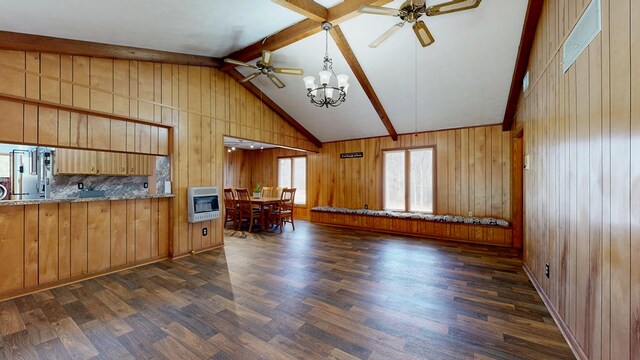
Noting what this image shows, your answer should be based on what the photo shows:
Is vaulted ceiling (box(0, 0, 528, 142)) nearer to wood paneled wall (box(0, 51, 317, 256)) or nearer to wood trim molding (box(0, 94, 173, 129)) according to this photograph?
wood paneled wall (box(0, 51, 317, 256))

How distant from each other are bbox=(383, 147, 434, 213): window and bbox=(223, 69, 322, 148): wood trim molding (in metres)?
2.07

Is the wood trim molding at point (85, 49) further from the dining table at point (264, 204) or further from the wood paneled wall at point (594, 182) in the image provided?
the wood paneled wall at point (594, 182)

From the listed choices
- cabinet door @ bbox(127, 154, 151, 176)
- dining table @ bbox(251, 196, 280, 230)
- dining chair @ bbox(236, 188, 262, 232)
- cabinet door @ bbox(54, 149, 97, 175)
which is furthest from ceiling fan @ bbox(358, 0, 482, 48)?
cabinet door @ bbox(54, 149, 97, 175)

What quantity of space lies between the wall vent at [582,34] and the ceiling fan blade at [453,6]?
78 cm

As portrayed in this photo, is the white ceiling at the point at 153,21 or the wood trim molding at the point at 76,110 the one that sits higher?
the white ceiling at the point at 153,21

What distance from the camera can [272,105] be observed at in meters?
5.65

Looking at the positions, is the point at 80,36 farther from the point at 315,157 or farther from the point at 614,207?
the point at 315,157

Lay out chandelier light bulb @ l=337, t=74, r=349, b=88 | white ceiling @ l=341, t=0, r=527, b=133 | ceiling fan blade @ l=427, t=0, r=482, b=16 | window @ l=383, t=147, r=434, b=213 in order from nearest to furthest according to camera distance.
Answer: ceiling fan blade @ l=427, t=0, r=482, b=16 → white ceiling @ l=341, t=0, r=527, b=133 → chandelier light bulb @ l=337, t=74, r=349, b=88 → window @ l=383, t=147, r=434, b=213

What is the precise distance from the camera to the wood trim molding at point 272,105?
15.3 feet

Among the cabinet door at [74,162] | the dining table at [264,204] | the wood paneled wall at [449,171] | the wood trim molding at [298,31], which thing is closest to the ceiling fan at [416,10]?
the wood trim molding at [298,31]

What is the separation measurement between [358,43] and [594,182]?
10.5 ft

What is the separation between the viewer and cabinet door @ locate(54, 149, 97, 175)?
4.42m

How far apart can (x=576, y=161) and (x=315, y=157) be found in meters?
6.13

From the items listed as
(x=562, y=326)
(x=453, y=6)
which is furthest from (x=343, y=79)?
(x=562, y=326)
